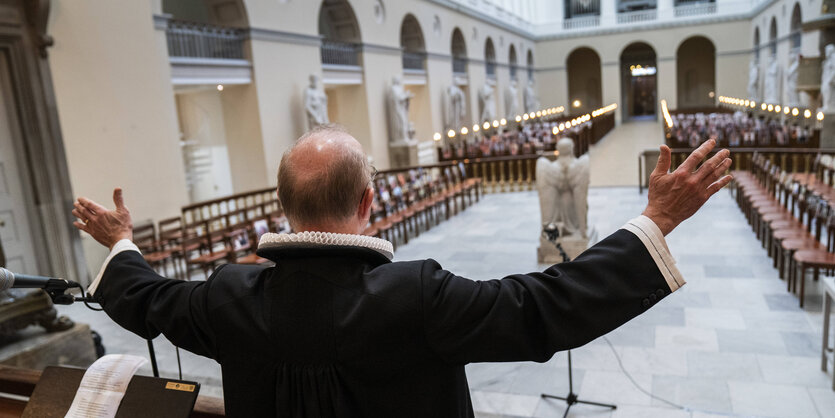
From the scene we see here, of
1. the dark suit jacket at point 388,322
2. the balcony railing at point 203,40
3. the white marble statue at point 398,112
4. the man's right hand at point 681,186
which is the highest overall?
the balcony railing at point 203,40

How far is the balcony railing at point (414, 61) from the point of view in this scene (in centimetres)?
2195

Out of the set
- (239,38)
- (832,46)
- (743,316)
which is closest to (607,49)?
(832,46)

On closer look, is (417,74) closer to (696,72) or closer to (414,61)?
(414,61)

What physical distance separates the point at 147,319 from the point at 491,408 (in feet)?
10.5

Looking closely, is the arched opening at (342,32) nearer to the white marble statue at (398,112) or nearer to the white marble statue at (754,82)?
the white marble statue at (398,112)

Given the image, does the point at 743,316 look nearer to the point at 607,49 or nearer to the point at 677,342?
the point at 677,342

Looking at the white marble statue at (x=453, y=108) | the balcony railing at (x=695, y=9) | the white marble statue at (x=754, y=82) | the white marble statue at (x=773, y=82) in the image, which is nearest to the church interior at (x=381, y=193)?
the white marble statue at (x=453, y=108)

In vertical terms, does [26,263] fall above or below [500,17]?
below

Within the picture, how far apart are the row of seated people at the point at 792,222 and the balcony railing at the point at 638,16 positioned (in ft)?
95.1

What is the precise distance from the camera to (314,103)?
570 inches

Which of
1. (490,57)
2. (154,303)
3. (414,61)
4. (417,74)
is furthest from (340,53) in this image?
(154,303)

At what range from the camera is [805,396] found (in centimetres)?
425

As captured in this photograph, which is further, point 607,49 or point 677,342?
point 607,49

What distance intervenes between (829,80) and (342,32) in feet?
47.7
